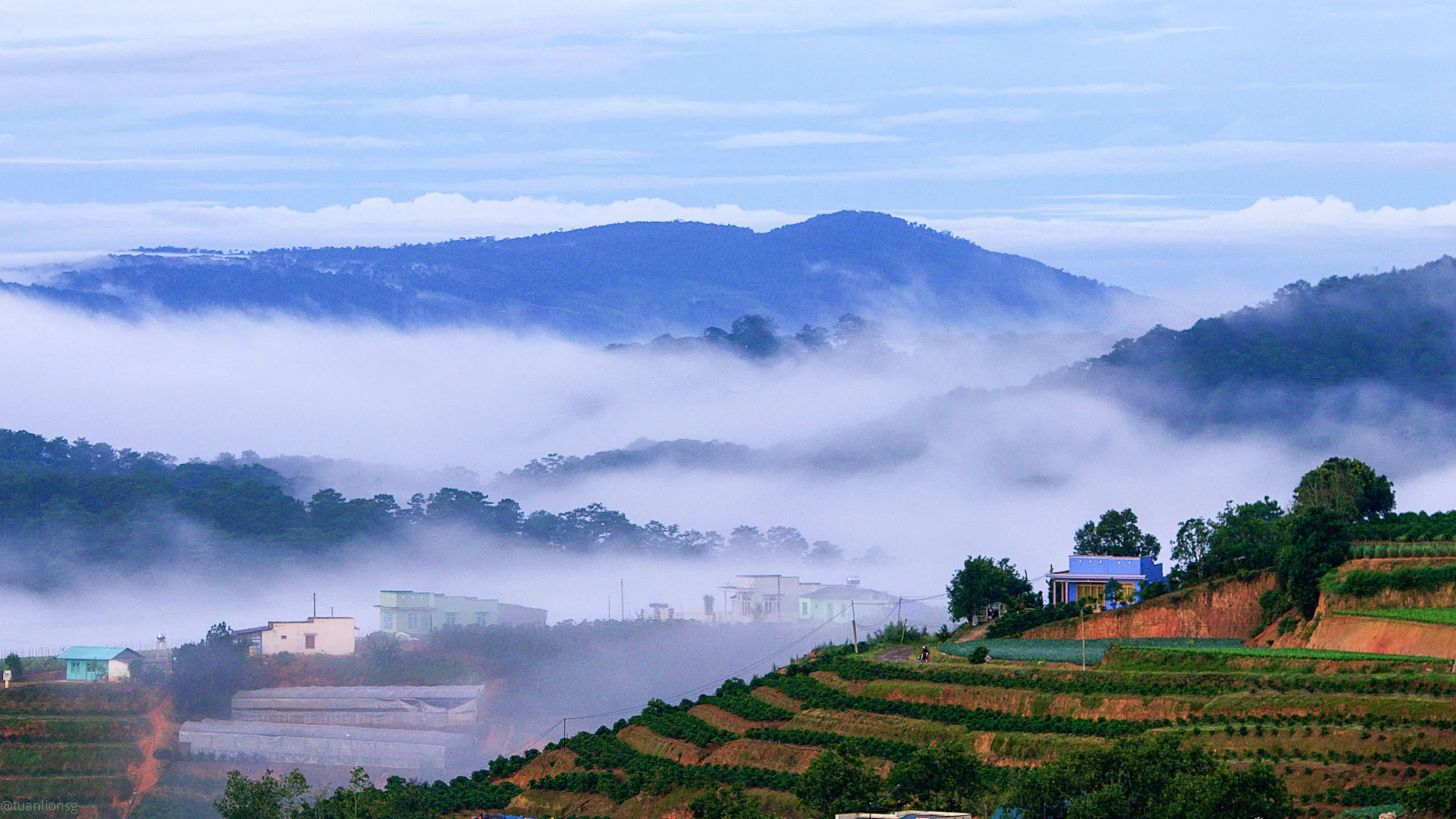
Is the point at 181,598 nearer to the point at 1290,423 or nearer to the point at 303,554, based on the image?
the point at 303,554

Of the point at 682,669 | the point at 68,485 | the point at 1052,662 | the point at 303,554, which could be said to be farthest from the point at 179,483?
the point at 1052,662

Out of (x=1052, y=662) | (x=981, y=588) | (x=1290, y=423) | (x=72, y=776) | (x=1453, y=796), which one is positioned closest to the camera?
(x=1453, y=796)

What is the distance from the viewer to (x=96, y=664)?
116 metres

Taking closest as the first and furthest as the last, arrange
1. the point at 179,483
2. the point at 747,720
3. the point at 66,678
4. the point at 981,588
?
the point at 747,720, the point at 981,588, the point at 66,678, the point at 179,483

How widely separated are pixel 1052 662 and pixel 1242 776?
20.4 metres

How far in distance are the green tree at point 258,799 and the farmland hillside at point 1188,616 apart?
2920 centimetres

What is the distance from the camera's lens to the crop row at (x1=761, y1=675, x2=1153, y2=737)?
5672 cm

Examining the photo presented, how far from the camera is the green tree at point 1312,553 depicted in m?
67.1

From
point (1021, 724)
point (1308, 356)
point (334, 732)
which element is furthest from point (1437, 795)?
point (1308, 356)

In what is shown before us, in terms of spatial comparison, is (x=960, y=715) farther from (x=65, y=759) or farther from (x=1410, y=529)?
(x=65, y=759)

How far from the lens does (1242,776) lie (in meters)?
43.9

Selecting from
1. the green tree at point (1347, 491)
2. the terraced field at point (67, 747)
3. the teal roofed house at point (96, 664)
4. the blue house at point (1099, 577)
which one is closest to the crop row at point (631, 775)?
the blue house at point (1099, 577)

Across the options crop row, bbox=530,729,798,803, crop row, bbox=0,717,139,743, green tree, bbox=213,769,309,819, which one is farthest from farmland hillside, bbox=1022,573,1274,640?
crop row, bbox=0,717,139,743

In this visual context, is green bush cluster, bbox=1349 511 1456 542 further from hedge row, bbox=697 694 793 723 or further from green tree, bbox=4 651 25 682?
green tree, bbox=4 651 25 682
